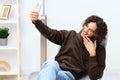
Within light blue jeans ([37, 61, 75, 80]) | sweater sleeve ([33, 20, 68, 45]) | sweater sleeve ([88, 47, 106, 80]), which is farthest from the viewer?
sweater sleeve ([33, 20, 68, 45])

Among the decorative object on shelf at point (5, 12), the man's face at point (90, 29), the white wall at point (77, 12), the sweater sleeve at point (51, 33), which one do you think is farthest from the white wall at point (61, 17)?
the man's face at point (90, 29)

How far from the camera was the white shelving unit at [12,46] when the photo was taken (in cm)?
308

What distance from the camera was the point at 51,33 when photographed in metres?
2.18

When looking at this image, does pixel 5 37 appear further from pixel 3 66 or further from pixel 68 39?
pixel 68 39

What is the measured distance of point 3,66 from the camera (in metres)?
3.21

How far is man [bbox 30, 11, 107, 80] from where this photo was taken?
2.03 meters

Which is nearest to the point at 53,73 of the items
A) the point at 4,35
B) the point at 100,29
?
the point at 100,29

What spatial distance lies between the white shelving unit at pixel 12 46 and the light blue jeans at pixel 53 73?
1.13m

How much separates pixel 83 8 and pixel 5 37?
3.29ft

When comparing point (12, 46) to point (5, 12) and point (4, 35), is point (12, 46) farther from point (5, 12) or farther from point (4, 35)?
point (5, 12)

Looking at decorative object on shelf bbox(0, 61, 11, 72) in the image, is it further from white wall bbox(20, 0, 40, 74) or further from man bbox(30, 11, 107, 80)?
man bbox(30, 11, 107, 80)

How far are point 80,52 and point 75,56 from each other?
53 mm

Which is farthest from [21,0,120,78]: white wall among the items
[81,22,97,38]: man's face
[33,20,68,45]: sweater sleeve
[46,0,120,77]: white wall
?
[81,22,97,38]: man's face

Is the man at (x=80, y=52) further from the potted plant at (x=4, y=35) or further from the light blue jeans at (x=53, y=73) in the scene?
the potted plant at (x=4, y=35)
